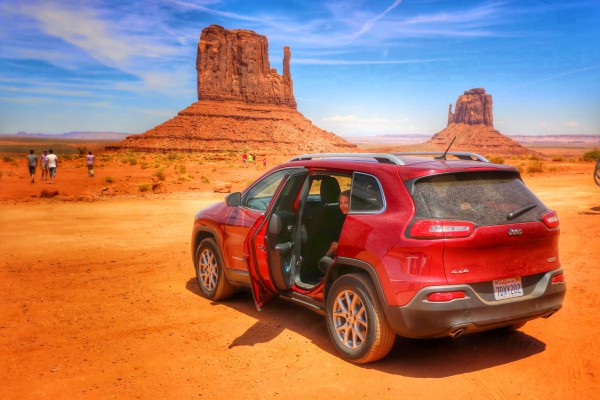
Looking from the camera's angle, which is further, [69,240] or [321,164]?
[69,240]

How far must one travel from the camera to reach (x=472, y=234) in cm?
405

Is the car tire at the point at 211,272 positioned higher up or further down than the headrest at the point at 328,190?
further down

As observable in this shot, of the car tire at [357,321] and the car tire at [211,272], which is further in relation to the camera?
the car tire at [211,272]

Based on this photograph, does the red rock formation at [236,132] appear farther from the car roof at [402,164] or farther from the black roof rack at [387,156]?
the car roof at [402,164]

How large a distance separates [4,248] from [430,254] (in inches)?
369

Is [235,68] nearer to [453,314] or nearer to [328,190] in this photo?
[328,190]

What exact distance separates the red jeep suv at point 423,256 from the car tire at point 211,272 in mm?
1226

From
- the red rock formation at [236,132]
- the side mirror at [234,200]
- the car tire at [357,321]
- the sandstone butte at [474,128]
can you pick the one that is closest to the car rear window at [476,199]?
the car tire at [357,321]

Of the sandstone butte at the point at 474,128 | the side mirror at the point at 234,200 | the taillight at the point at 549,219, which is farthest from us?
the sandstone butte at the point at 474,128

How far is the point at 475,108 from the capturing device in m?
163

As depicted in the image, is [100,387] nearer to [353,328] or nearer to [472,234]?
[353,328]

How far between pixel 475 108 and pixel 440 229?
169812mm

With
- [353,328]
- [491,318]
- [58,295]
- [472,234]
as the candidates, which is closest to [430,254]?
[472,234]

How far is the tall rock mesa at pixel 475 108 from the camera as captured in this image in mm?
162000
